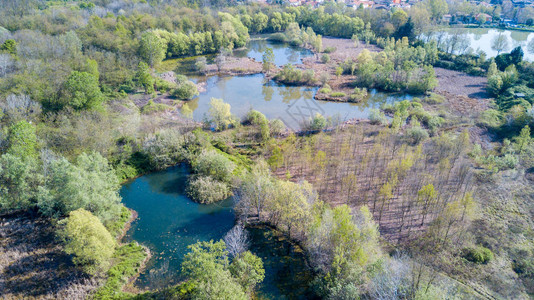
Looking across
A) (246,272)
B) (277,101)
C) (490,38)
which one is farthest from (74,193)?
(490,38)

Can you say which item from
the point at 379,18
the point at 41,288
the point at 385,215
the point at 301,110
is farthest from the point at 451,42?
the point at 41,288

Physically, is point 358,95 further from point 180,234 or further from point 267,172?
point 180,234

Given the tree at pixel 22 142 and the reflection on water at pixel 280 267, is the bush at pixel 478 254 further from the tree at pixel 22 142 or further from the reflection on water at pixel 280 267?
the tree at pixel 22 142

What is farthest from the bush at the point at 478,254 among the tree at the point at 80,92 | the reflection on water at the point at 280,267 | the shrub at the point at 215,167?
the tree at the point at 80,92

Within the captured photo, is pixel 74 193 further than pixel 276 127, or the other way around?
pixel 276 127

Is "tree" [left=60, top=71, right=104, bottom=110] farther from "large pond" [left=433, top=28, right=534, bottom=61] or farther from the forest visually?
"large pond" [left=433, top=28, right=534, bottom=61]
